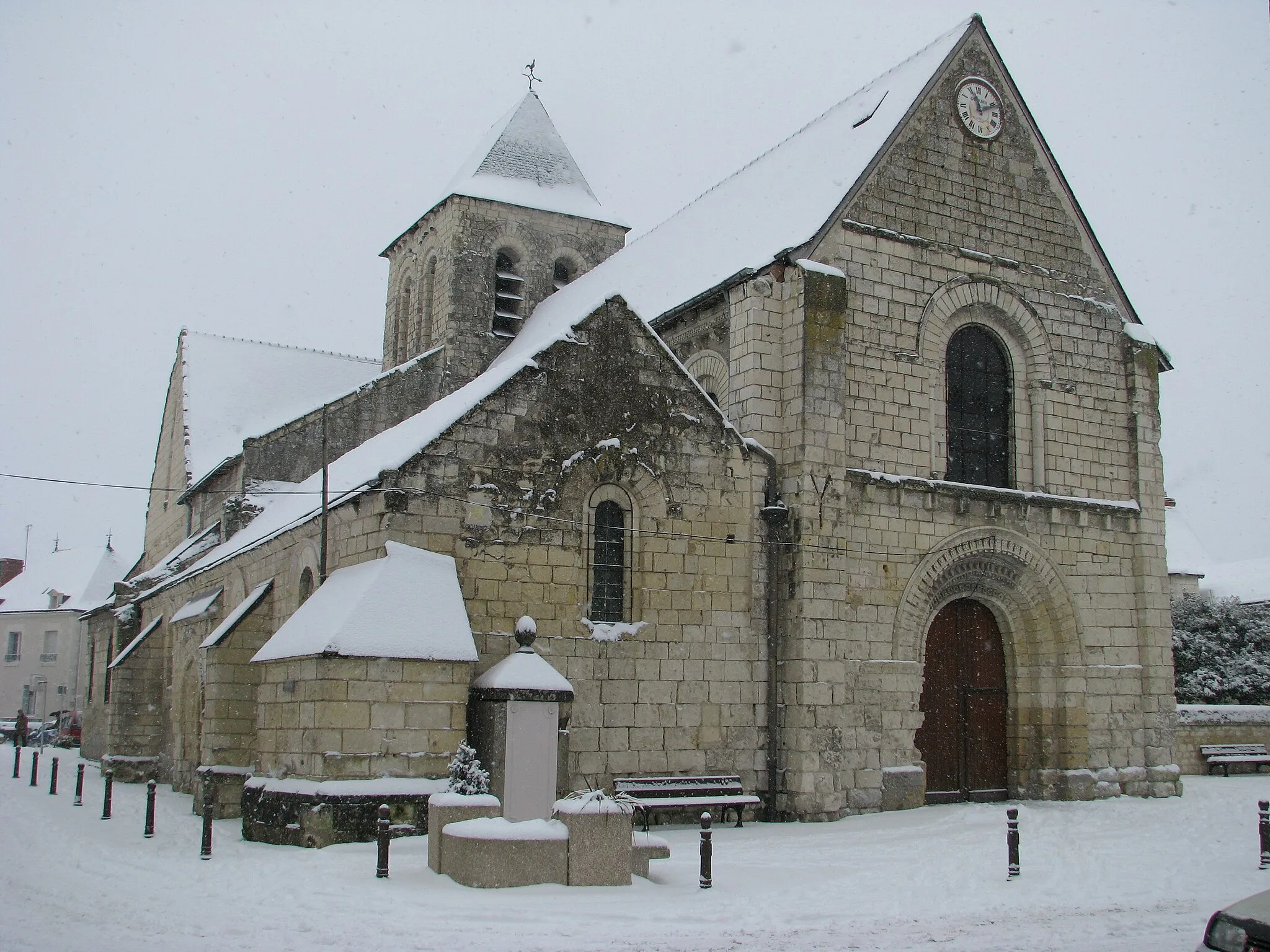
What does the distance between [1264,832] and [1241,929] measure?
648 centimetres

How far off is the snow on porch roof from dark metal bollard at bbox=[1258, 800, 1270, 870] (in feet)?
27.7

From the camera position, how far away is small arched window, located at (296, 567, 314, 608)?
1631 cm

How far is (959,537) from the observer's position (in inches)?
720

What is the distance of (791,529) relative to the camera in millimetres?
16969

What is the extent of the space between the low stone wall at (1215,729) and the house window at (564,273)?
16.8m

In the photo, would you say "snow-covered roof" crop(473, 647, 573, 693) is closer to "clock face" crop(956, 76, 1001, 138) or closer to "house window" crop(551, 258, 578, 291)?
"clock face" crop(956, 76, 1001, 138)

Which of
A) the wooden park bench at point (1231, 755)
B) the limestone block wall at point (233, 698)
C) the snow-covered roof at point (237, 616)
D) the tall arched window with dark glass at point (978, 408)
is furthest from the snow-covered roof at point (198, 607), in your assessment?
the wooden park bench at point (1231, 755)

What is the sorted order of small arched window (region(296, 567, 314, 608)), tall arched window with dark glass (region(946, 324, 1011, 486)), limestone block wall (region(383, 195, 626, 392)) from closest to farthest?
small arched window (region(296, 567, 314, 608))
tall arched window with dark glass (region(946, 324, 1011, 486))
limestone block wall (region(383, 195, 626, 392))

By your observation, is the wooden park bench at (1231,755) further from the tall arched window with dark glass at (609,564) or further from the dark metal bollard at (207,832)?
the dark metal bollard at (207,832)

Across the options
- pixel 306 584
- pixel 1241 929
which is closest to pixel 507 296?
pixel 306 584

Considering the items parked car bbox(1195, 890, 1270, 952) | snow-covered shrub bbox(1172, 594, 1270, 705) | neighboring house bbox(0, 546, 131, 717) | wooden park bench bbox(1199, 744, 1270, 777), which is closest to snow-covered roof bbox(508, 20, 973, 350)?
parked car bbox(1195, 890, 1270, 952)

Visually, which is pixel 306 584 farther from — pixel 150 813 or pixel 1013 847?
pixel 1013 847

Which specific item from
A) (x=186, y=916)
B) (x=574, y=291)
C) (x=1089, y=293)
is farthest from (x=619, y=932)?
(x=574, y=291)

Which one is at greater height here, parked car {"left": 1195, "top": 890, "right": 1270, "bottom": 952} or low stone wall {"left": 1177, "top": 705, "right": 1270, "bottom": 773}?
low stone wall {"left": 1177, "top": 705, "right": 1270, "bottom": 773}
